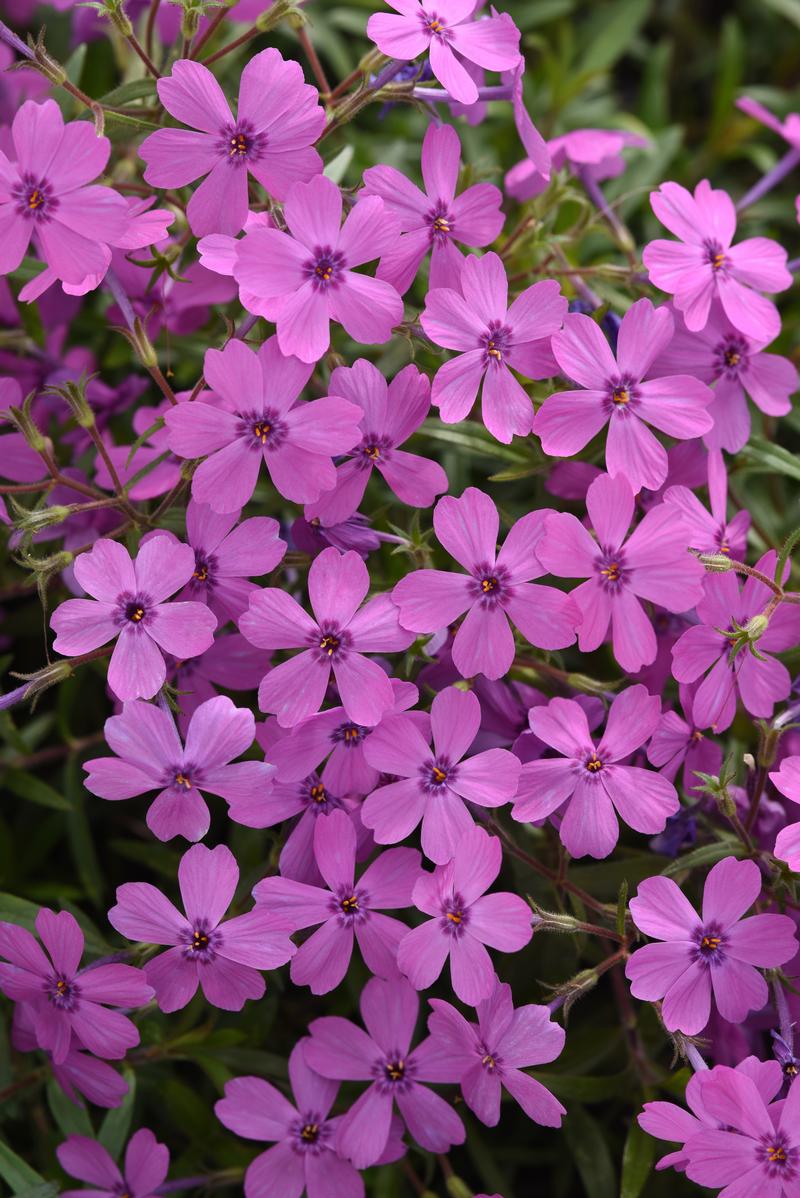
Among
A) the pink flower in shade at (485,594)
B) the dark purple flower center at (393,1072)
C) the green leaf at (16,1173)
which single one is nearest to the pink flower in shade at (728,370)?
the pink flower in shade at (485,594)

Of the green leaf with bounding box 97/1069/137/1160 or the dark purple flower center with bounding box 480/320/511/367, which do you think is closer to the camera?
the dark purple flower center with bounding box 480/320/511/367

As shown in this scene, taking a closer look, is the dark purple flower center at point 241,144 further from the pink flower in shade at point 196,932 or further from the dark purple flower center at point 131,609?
the pink flower in shade at point 196,932

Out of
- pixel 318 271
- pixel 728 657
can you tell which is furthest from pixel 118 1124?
pixel 318 271

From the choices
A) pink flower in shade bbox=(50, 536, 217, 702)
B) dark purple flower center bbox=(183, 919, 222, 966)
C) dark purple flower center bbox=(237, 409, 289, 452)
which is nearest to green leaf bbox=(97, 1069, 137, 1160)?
dark purple flower center bbox=(183, 919, 222, 966)

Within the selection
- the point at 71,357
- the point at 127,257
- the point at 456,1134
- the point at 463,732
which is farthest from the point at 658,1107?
the point at 71,357

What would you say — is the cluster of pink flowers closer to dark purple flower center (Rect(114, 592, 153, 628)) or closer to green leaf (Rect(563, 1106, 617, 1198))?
dark purple flower center (Rect(114, 592, 153, 628))

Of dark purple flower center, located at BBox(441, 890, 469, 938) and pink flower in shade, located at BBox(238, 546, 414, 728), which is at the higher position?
pink flower in shade, located at BBox(238, 546, 414, 728)

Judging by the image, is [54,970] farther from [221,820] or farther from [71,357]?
→ [71,357]

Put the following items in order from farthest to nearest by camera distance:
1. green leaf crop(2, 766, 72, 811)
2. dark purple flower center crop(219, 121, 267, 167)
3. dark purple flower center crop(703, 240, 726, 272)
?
green leaf crop(2, 766, 72, 811) → dark purple flower center crop(703, 240, 726, 272) → dark purple flower center crop(219, 121, 267, 167)
